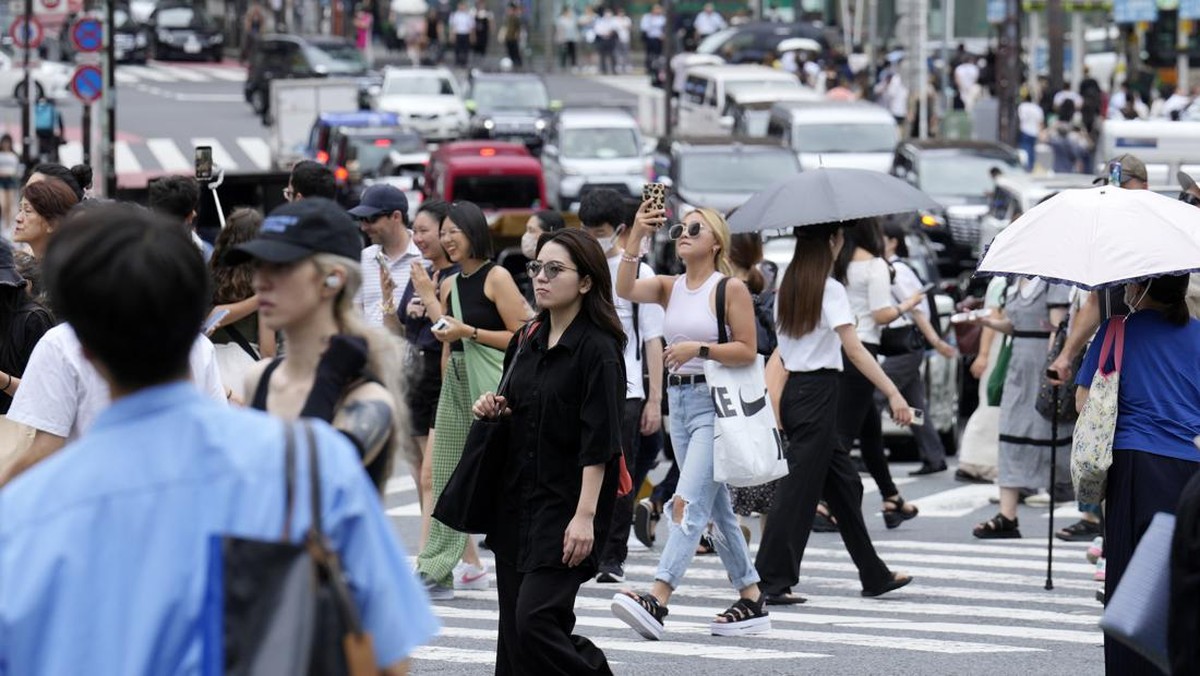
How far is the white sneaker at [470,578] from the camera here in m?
10.2

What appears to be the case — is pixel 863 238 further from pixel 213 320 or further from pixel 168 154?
pixel 168 154

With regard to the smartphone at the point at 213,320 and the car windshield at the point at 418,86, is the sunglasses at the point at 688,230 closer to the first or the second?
the smartphone at the point at 213,320

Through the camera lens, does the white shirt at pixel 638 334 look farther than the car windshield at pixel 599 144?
No

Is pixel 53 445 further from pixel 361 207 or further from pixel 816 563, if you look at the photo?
pixel 816 563

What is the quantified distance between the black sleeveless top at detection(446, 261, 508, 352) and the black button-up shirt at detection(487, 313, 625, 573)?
2495 mm

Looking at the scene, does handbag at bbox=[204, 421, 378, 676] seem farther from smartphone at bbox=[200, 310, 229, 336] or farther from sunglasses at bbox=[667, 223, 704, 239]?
sunglasses at bbox=[667, 223, 704, 239]

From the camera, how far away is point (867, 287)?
1212 cm

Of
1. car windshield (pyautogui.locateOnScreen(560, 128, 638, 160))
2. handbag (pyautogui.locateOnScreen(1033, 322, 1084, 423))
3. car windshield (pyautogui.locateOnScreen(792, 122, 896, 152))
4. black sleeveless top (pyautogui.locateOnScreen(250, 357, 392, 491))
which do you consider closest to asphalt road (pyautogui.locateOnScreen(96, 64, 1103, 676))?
handbag (pyautogui.locateOnScreen(1033, 322, 1084, 423))

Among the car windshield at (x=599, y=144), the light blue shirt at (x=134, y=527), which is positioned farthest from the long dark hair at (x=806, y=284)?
the car windshield at (x=599, y=144)

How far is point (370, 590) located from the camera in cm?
331

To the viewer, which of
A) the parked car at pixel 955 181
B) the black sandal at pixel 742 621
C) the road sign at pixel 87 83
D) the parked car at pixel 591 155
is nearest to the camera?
the black sandal at pixel 742 621

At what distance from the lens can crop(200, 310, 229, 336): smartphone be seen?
26.2ft

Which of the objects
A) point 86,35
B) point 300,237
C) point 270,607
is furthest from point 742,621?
point 86,35

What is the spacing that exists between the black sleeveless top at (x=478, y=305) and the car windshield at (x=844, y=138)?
76.5 feet
